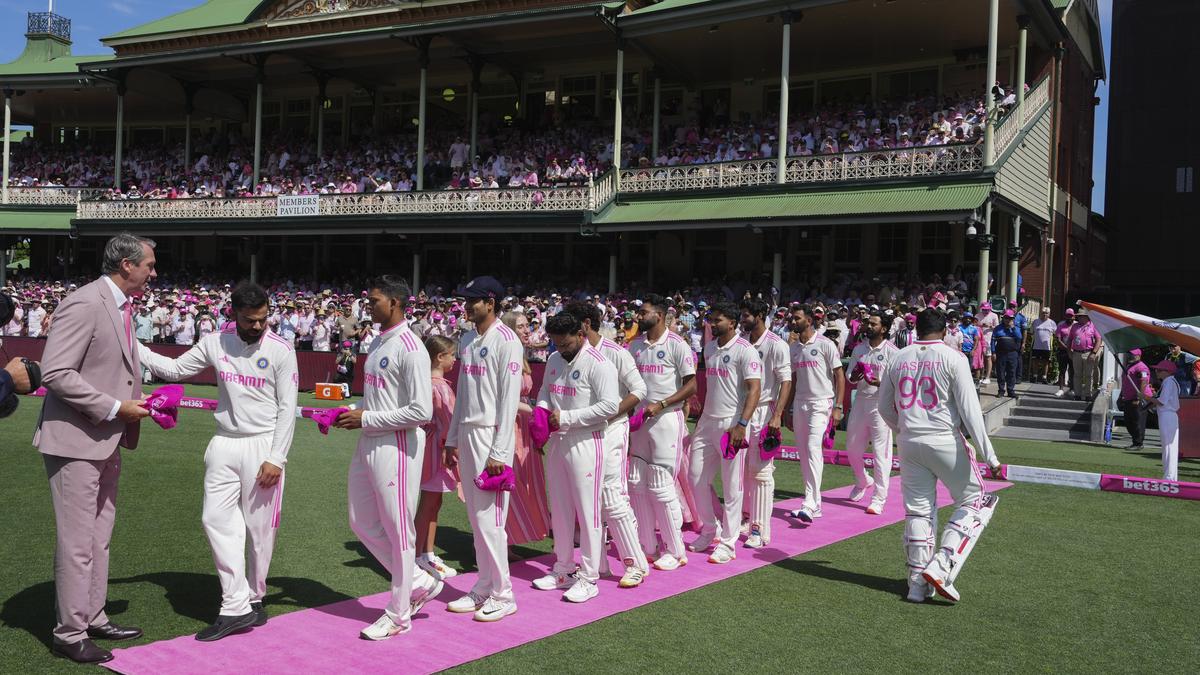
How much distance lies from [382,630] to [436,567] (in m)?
1.55

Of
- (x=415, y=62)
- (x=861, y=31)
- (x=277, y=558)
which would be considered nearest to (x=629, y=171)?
(x=861, y=31)

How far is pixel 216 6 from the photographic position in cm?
3525

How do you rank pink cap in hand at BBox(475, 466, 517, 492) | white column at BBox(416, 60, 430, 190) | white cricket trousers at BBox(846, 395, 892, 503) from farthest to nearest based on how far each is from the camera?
white column at BBox(416, 60, 430, 190), white cricket trousers at BBox(846, 395, 892, 503), pink cap in hand at BBox(475, 466, 517, 492)

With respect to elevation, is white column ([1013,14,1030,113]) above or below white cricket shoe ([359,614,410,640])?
above

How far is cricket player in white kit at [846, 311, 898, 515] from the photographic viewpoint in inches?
399

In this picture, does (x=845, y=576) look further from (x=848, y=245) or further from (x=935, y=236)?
(x=848, y=245)

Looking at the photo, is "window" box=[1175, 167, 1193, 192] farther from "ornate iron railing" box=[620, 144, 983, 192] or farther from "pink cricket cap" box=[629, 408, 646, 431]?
"pink cricket cap" box=[629, 408, 646, 431]

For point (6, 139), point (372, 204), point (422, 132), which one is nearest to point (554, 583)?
point (422, 132)

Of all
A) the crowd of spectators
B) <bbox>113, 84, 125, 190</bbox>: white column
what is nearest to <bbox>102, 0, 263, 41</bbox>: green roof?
<bbox>113, 84, 125, 190</bbox>: white column

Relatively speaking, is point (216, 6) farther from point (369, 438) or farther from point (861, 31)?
point (369, 438)

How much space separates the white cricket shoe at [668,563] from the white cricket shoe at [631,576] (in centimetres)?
38

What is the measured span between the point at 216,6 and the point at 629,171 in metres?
19.1

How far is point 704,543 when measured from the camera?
8.23 m

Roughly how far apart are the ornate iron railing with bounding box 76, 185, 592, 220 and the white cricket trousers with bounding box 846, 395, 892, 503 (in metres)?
16.1
